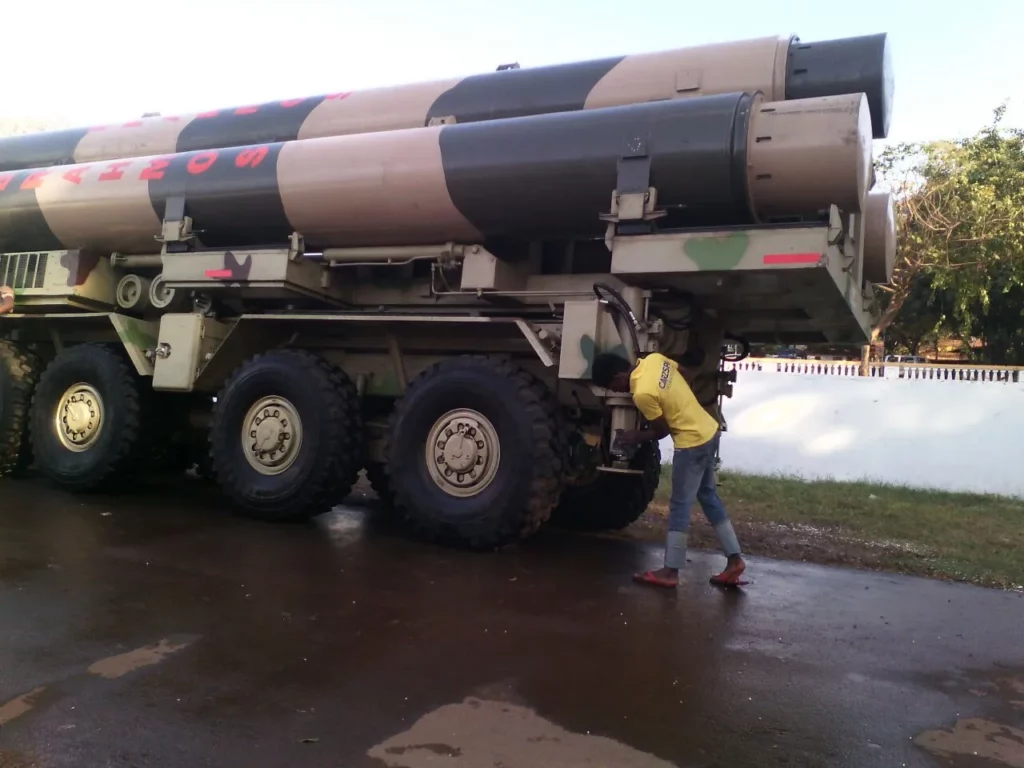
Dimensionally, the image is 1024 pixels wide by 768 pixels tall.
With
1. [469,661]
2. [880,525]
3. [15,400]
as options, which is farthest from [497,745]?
[15,400]

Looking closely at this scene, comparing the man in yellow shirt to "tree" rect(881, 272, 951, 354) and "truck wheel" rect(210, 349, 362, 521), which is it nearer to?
"truck wheel" rect(210, 349, 362, 521)

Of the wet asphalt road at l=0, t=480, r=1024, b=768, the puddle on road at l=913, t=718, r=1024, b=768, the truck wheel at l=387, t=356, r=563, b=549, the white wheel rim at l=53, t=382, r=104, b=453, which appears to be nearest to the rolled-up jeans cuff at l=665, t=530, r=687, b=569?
the wet asphalt road at l=0, t=480, r=1024, b=768

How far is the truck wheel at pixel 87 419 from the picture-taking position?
650 centimetres

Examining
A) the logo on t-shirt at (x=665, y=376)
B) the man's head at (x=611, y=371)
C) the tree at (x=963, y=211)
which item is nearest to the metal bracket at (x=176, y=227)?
the man's head at (x=611, y=371)

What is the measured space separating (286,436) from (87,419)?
1.95 meters

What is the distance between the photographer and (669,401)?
15.6ft

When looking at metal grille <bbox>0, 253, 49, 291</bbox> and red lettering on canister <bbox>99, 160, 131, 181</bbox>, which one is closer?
red lettering on canister <bbox>99, 160, 131, 181</bbox>

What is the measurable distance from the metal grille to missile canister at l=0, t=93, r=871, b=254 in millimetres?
244

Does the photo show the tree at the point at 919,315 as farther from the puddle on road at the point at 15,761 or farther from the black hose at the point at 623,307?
the puddle on road at the point at 15,761

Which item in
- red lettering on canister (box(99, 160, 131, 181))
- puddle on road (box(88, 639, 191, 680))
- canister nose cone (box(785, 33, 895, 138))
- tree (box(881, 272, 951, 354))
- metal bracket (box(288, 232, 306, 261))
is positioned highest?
tree (box(881, 272, 951, 354))

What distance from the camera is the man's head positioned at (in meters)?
4.86

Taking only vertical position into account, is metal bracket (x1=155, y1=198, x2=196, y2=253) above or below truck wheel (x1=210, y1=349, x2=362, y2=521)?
above

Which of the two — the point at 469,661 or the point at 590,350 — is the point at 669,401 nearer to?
the point at 590,350

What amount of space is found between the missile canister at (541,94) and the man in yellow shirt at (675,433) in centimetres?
176
